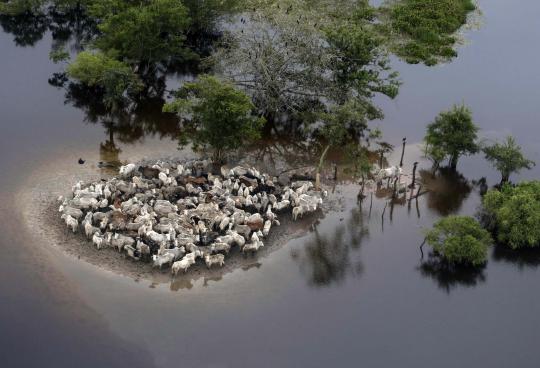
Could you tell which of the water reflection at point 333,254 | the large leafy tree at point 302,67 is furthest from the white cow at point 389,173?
→ the large leafy tree at point 302,67

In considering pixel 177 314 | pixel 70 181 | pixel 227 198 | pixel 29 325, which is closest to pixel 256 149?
pixel 227 198

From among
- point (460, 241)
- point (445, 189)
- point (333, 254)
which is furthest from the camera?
point (445, 189)

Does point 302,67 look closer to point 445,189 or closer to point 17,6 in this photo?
point 445,189

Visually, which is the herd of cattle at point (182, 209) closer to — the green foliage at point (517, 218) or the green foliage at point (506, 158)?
the green foliage at point (517, 218)

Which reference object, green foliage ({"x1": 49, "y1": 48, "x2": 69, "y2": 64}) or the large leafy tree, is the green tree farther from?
green foliage ({"x1": 49, "y1": 48, "x2": 69, "y2": 64})

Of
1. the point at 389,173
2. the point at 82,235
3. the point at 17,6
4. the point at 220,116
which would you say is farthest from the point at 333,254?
the point at 17,6

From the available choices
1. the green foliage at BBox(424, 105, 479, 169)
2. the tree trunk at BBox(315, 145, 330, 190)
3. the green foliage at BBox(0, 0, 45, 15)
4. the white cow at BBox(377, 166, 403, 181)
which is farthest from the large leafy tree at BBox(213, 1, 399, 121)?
the green foliage at BBox(0, 0, 45, 15)

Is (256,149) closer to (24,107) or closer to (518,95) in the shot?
(24,107)
